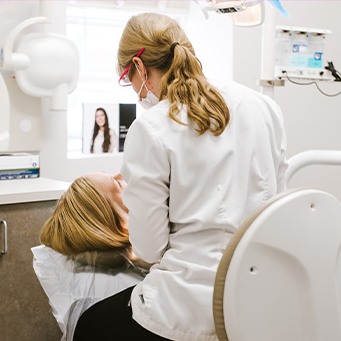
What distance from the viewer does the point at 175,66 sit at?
1.39 meters

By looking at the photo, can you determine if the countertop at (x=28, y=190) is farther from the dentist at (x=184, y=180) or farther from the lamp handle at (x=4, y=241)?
the dentist at (x=184, y=180)

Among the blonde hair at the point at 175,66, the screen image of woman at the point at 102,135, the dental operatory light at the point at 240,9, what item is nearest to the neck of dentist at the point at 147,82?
the blonde hair at the point at 175,66

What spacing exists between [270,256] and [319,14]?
2334 mm

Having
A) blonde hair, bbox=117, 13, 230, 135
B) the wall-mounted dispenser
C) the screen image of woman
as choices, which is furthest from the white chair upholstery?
the screen image of woman

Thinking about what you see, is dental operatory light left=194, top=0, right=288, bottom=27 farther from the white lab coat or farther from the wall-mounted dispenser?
the white lab coat

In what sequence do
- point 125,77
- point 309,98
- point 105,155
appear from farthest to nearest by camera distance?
point 309,98
point 105,155
point 125,77

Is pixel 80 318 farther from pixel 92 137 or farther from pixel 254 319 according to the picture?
pixel 92 137

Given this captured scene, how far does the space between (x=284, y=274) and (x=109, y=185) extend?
627 mm

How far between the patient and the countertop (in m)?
0.20

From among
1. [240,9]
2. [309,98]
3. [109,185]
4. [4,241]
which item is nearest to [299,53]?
[240,9]

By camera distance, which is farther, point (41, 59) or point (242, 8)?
point (41, 59)

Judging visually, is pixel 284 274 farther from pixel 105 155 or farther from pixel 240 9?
pixel 105 155

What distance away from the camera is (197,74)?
1.41 meters

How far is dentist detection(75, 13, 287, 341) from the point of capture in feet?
4.33
